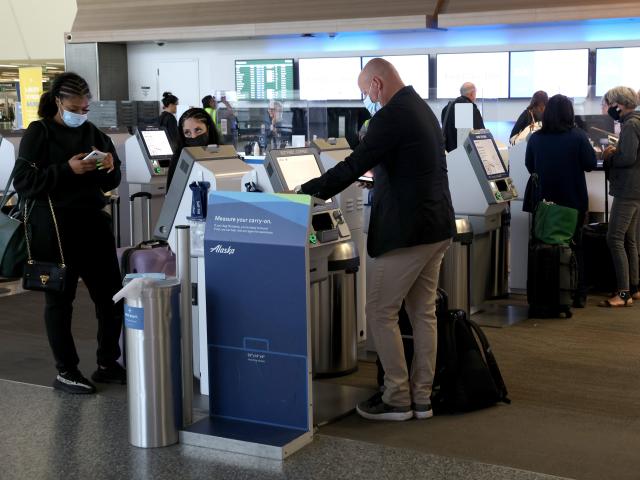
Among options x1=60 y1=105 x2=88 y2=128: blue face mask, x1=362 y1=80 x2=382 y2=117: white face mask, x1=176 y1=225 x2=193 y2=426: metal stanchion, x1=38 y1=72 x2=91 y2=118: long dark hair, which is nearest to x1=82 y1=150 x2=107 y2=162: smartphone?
x1=60 y1=105 x2=88 y2=128: blue face mask

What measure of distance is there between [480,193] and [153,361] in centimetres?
346

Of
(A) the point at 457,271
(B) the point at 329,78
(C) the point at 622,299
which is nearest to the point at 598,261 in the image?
(C) the point at 622,299

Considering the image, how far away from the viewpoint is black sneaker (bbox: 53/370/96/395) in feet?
15.5

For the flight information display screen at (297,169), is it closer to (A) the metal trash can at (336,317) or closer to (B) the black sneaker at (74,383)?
(A) the metal trash can at (336,317)

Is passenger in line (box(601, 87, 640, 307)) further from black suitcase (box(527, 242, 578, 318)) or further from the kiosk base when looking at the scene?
the kiosk base

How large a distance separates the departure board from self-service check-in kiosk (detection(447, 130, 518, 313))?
743 cm

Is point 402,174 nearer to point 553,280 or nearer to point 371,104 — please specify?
point 371,104

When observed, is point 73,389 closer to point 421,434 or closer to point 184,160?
point 184,160

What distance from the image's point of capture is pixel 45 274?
455 cm

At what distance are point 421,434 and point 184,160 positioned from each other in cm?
188

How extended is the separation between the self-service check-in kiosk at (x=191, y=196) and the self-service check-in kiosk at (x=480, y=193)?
2.20 m

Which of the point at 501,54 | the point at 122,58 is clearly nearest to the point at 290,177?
the point at 501,54

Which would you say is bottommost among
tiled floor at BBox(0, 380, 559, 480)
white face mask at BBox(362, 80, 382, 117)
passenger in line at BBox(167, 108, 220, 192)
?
tiled floor at BBox(0, 380, 559, 480)

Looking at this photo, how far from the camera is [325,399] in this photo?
4.63m
